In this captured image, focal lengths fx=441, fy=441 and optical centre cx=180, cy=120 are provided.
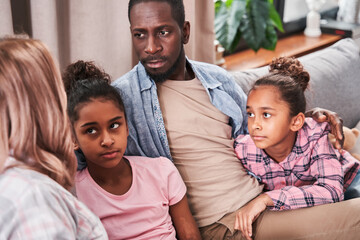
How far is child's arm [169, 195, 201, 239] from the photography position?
56.4 inches

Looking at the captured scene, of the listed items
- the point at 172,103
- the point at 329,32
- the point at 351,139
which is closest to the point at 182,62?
the point at 172,103

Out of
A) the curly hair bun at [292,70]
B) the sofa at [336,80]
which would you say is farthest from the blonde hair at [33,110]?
the sofa at [336,80]

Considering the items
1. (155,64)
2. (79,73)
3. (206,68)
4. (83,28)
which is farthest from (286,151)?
(83,28)

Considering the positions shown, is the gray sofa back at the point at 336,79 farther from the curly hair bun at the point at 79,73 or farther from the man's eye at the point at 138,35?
the curly hair bun at the point at 79,73

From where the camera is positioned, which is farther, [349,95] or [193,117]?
[349,95]

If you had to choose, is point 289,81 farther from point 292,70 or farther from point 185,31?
point 185,31

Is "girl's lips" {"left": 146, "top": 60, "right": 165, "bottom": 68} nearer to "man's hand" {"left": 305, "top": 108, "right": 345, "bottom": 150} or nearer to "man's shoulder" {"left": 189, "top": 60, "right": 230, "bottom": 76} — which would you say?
"man's shoulder" {"left": 189, "top": 60, "right": 230, "bottom": 76}

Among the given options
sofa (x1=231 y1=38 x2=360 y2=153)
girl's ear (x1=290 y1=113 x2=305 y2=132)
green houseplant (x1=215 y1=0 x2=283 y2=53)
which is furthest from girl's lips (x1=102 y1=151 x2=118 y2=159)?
green houseplant (x1=215 y1=0 x2=283 y2=53)

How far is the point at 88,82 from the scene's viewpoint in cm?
133

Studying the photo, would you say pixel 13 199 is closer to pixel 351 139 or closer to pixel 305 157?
pixel 305 157

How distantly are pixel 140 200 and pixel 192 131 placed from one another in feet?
1.14

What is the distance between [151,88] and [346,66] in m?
1.28

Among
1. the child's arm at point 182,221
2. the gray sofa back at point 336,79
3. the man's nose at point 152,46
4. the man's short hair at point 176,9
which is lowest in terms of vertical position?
the child's arm at point 182,221

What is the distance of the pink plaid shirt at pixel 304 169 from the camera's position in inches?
59.2
